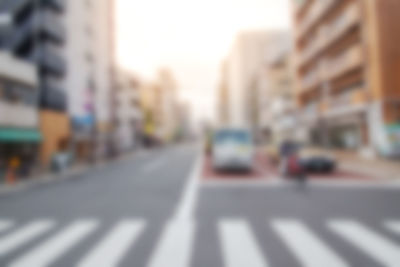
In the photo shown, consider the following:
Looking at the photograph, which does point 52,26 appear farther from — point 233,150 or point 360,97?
point 360,97

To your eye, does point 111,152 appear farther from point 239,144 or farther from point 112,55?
point 239,144

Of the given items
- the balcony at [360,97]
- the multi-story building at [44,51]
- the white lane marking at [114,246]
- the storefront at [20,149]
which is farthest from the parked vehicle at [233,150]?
the multi-story building at [44,51]

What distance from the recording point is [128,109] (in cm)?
4472

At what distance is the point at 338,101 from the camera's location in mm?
21828

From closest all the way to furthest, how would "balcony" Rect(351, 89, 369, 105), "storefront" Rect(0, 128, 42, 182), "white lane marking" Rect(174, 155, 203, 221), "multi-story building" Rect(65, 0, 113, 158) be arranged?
"white lane marking" Rect(174, 155, 203, 221) → "storefront" Rect(0, 128, 42, 182) → "balcony" Rect(351, 89, 369, 105) → "multi-story building" Rect(65, 0, 113, 158)

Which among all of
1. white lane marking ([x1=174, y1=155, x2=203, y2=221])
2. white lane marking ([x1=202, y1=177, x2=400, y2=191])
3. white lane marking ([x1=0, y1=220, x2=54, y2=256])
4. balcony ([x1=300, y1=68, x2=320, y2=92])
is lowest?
white lane marking ([x1=202, y1=177, x2=400, y2=191])

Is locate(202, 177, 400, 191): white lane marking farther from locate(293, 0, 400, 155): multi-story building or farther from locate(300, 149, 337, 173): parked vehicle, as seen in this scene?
locate(293, 0, 400, 155): multi-story building

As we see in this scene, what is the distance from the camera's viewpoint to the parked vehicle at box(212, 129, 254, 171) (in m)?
13.1

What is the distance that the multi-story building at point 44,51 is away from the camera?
19281 millimetres

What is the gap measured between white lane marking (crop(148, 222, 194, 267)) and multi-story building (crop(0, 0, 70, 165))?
727 inches

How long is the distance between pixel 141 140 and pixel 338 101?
41124 millimetres

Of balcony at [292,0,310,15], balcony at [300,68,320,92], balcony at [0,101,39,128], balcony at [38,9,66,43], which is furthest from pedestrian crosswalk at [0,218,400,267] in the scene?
balcony at [292,0,310,15]

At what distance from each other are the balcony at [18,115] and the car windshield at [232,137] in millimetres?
13183

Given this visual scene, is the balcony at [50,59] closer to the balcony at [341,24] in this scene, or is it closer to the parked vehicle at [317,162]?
the parked vehicle at [317,162]
